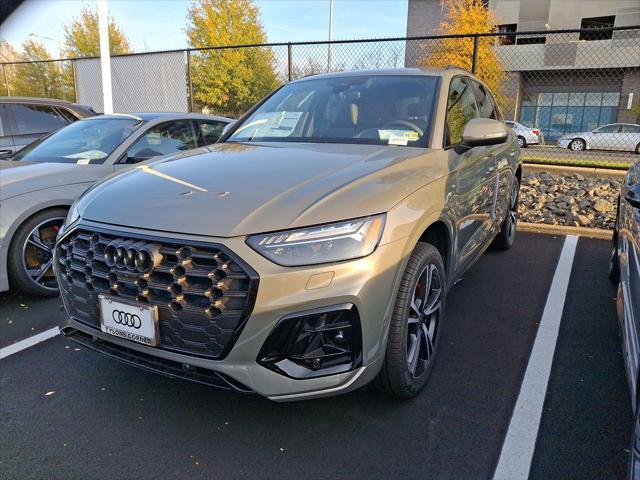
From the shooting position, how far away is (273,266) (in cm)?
193

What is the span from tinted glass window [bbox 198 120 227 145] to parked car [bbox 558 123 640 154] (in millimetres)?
20514

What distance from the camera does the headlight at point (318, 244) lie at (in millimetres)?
1957

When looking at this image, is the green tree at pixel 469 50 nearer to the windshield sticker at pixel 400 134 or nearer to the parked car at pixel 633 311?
the windshield sticker at pixel 400 134

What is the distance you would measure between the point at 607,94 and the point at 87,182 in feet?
104

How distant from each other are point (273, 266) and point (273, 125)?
1.84 m

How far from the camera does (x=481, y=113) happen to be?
4.14m

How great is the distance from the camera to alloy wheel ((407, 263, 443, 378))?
97.9 inches

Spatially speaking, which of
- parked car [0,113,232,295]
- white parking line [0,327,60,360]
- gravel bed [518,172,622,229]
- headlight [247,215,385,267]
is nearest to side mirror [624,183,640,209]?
headlight [247,215,385,267]

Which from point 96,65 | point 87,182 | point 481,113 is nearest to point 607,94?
point 96,65

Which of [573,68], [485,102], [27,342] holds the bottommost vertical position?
[27,342]

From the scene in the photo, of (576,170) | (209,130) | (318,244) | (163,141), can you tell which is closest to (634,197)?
(318,244)

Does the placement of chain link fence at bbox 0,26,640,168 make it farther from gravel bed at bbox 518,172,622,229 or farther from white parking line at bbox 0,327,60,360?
white parking line at bbox 0,327,60,360

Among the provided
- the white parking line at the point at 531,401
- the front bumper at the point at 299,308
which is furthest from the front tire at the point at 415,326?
the white parking line at the point at 531,401

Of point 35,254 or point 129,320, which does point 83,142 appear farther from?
point 129,320
